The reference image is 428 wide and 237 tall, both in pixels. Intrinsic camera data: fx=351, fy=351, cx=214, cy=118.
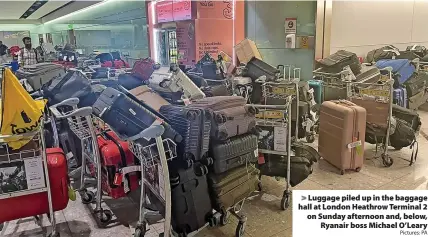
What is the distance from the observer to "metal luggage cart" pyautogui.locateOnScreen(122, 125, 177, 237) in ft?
6.06

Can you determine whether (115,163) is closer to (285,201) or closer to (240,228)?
(240,228)

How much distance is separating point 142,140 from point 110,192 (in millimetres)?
899

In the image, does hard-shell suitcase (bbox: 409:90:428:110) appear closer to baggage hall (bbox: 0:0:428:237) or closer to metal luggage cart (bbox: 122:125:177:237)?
baggage hall (bbox: 0:0:428:237)

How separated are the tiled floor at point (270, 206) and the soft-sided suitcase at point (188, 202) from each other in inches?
16.2

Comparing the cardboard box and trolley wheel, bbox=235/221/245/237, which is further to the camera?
the cardboard box

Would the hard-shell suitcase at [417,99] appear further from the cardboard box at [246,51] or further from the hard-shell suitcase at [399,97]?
the cardboard box at [246,51]

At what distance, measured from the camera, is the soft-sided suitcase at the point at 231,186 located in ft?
7.50

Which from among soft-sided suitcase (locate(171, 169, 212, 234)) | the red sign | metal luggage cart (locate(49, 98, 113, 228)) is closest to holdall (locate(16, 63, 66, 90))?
metal luggage cart (locate(49, 98, 113, 228))

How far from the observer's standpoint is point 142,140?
6.59 ft

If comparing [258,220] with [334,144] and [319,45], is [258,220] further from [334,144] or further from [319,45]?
[319,45]

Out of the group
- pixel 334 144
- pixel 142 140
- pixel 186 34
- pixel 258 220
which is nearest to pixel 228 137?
pixel 142 140

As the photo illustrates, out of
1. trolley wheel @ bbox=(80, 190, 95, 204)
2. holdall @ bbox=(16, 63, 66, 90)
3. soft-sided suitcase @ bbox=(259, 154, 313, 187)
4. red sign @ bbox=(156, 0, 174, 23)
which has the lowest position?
trolley wheel @ bbox=(80, 190, 95, 204)

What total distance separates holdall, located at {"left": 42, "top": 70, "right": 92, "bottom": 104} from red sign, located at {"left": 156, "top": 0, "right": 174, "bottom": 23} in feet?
17.8

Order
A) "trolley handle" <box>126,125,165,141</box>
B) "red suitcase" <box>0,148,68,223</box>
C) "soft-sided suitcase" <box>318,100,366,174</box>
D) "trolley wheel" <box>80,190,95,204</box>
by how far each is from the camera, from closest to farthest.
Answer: "trolley handle" <box>126,125,165,141</box> < "red suitcase" <box>0,148,68,223</box> < "trolley wheel" <box>80,190,95,204</box> < "soft-sided suitcase" <box>318,100,366,174</box>
